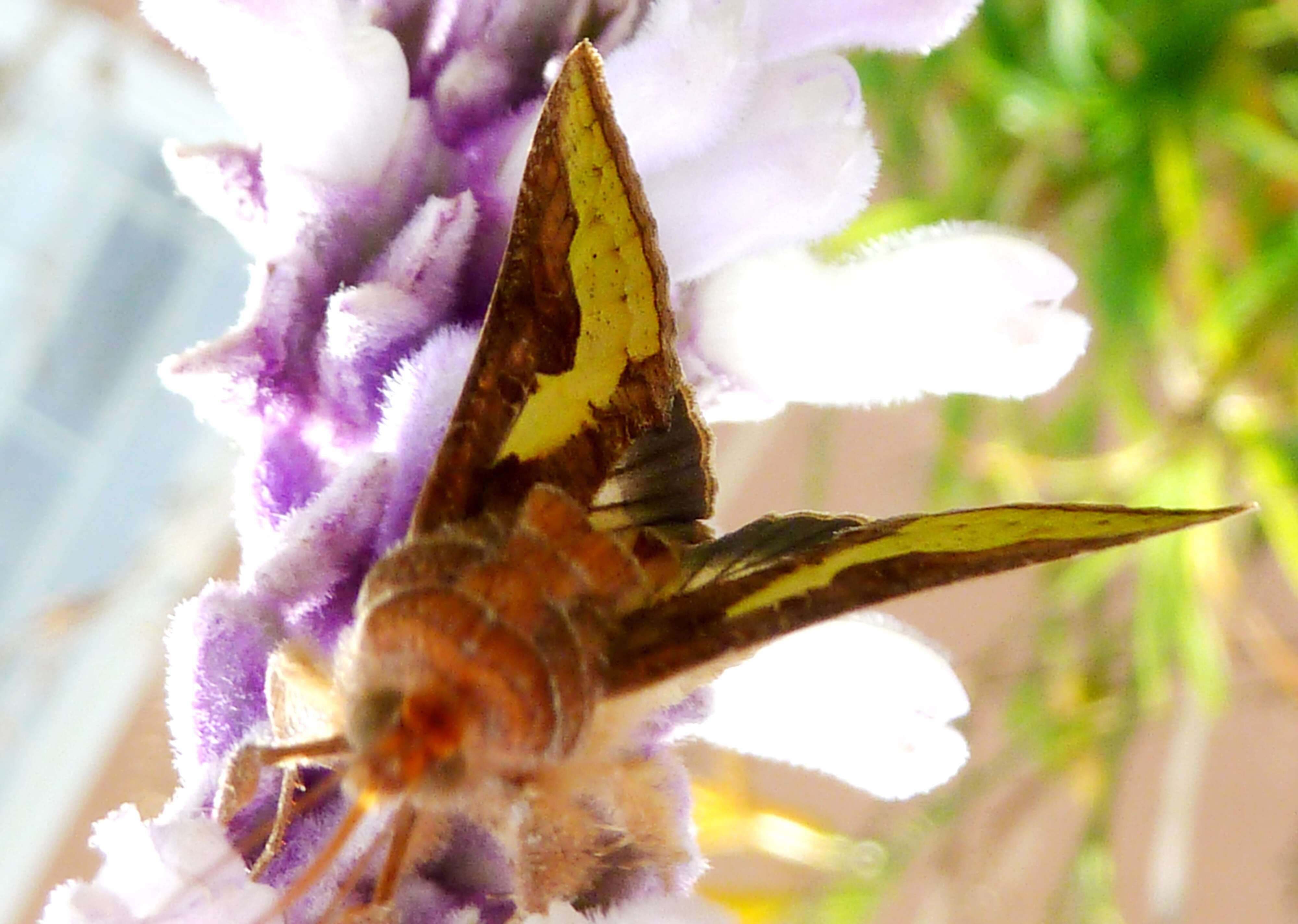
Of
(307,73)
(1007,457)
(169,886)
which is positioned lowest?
(169,886)

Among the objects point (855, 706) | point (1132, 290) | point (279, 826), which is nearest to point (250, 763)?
point (279, 826)

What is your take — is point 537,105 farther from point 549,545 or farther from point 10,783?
point 10,783

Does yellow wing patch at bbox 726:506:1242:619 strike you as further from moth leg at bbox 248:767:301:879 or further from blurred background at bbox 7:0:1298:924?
blurred background at bbox 7:0:1298:924

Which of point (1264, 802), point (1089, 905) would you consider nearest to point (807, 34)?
point (1089, 905)

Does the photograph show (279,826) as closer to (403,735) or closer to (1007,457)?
(403,735)

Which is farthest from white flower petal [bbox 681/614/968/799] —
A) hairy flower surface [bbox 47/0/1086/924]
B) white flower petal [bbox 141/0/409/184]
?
white flower petal [bbox 141/0/409/184]
